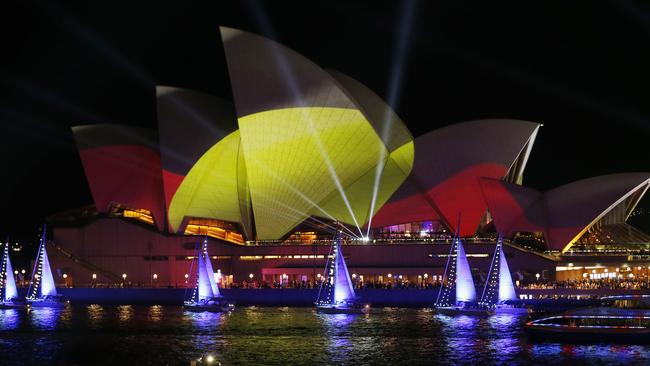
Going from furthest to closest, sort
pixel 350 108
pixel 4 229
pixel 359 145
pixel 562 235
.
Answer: pixel 4 229, pixel 562 235, pixel 359 145, pixel 350 108

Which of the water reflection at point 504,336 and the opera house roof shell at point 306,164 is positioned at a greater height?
the opera house roof shell at point 306,164

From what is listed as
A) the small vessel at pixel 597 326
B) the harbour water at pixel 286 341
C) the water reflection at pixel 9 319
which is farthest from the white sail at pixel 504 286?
the water reflection at pixel 9 319

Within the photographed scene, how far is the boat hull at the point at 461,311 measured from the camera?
50906 millimetres

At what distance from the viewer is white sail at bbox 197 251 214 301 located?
188 feet

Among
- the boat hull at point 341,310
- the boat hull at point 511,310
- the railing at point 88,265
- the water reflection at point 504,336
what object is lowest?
the water reflection at point 504,336

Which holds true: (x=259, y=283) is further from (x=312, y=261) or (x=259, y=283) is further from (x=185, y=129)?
(x=185, y=129)

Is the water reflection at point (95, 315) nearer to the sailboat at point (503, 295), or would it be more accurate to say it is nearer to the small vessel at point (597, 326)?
the sailboat at point (503, 295)

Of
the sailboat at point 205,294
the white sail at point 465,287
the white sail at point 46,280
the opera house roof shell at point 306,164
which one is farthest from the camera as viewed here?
the white sail at point 46,280

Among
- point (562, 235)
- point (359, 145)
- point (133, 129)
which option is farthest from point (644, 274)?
point (133, 129)

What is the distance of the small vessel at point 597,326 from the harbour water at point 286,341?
0.56 meters

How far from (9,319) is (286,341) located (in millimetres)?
20973

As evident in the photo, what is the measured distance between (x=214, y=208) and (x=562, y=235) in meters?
26.6

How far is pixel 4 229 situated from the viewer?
104 metres

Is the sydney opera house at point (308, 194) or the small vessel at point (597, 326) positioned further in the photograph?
the sydney opera house at point (308, 194)
